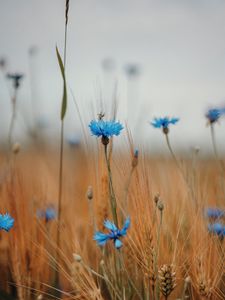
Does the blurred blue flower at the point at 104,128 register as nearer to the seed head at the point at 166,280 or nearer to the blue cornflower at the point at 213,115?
the seed head at the point at 166,280

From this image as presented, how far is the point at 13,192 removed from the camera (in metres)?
1.42

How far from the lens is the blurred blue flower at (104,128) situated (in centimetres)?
108

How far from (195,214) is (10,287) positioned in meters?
0.79

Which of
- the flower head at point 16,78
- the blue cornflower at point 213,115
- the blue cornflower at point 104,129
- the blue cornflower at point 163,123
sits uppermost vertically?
the flower head at point 16,78

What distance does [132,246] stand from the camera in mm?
1261

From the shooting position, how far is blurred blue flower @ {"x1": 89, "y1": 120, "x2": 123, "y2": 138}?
108 centimetres

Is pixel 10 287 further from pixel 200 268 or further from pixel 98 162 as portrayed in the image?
pixel 200 268

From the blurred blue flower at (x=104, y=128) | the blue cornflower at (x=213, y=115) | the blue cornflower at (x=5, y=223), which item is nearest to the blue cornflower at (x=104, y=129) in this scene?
the blurred blue flower at (x=104, y=128)

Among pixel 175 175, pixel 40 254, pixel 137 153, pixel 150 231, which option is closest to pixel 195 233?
pixel 150 231

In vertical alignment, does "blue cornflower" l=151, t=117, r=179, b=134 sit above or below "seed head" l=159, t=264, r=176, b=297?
above

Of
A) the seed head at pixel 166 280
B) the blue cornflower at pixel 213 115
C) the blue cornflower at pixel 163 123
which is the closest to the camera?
the seed head at pixel 166 280

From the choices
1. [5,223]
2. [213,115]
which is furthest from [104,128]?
[213,115]

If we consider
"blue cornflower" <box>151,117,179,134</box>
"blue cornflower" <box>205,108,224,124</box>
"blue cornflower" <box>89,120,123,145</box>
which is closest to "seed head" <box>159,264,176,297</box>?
"blue cornflower" <box>89,120,123,145</box>

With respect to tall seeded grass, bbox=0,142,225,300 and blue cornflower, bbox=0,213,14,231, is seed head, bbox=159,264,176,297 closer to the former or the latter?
tall seeded grass, bbox=0,142,225,300
